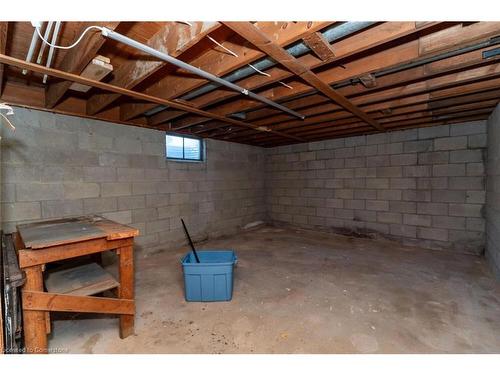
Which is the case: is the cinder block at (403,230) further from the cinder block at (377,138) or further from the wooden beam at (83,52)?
the wooden beam at (83,52)

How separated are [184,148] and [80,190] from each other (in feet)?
5.86

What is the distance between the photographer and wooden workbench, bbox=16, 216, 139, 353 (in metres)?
1.41

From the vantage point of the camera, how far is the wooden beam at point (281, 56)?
4.43ft

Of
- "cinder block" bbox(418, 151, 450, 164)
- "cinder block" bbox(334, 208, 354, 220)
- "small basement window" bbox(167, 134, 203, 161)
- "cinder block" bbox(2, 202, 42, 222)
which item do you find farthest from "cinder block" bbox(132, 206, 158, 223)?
"cinder block" bbox(418, 151, 450, 164)

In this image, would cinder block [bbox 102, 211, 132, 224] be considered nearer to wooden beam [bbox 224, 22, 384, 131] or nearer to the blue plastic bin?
the blue plastic bin

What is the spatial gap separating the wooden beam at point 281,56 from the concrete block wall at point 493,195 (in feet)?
6.22

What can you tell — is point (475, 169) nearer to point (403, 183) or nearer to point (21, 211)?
point (403, 183)

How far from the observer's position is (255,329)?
1.87 m

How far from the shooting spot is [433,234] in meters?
3.89

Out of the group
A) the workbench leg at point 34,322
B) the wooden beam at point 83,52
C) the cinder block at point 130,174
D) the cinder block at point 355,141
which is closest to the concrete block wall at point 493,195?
the cinder block at point 355,141

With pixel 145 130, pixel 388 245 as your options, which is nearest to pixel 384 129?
pixel 388 245

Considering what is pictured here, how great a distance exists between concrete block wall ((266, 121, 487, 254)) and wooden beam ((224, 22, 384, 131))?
2165mm
